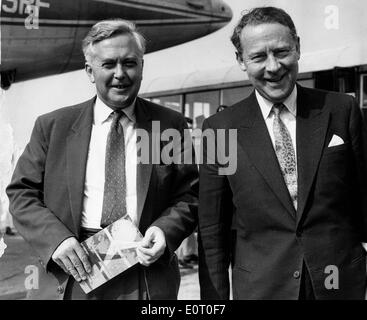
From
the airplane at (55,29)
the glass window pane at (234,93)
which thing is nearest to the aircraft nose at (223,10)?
the airplane at (55,29)

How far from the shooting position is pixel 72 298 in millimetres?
1579

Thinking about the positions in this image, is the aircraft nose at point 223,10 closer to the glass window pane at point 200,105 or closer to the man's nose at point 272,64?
Answer: the glass window pane at point 200,105

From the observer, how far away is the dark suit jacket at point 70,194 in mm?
1539

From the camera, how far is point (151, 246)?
1.48 meters

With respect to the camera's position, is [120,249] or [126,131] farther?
[126,131]

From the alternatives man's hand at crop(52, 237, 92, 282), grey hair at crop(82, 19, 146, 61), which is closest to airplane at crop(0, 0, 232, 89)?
grey hair at crop(82, 19, 146, 61)

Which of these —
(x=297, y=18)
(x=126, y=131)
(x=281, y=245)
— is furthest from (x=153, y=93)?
(x=281, y=245)

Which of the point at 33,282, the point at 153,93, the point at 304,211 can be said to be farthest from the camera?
the point at 153,93

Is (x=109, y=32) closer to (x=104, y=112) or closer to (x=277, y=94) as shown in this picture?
(x=104, y=112)

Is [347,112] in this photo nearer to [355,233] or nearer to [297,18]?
[355,233]

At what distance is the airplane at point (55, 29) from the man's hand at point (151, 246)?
7.11 feet

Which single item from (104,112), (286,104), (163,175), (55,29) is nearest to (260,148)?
(286,104)
